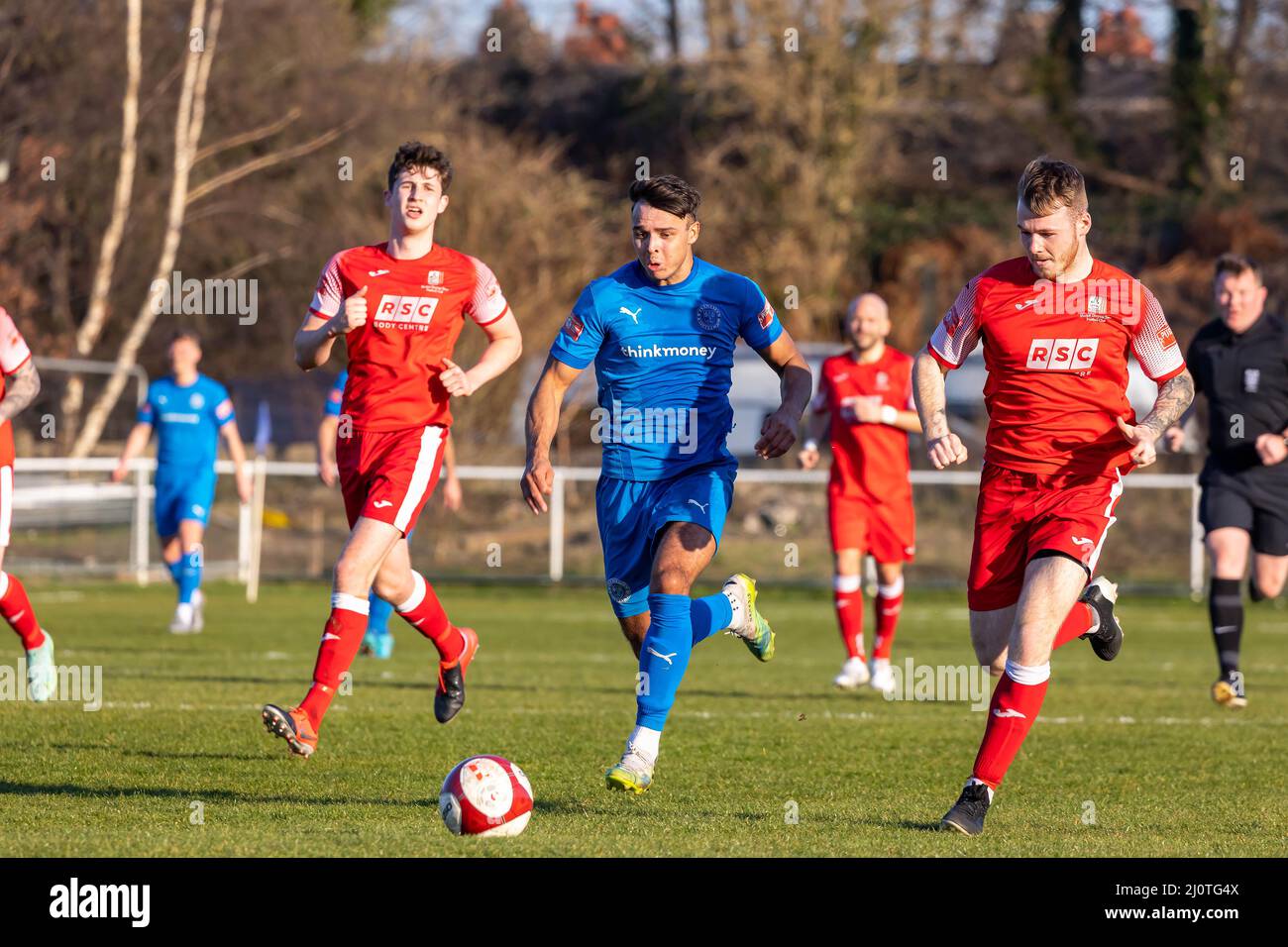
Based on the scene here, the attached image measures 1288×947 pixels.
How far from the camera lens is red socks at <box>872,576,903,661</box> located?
38.2ft

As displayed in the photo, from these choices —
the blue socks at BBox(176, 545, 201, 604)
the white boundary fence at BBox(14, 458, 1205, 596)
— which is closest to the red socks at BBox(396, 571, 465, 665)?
the blue socks at BBox(176, 545, 201, 604)

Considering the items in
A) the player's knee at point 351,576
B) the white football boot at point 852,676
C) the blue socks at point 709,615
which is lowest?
the white football boot at point 852,676

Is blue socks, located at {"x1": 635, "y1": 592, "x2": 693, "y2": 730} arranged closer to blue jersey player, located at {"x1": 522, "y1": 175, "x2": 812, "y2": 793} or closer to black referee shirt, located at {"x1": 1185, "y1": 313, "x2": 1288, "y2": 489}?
blue jersey player, located at {"x1": 522, "y1": 175, "x2": 812, "y2": 793}

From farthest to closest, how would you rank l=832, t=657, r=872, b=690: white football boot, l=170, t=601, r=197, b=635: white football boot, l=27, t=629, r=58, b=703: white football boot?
l=170, t=601, r=197, b=635: white football boot
l=832, t=657, r=872, b=690: white football boot
l=27, t=629, r=58, b=703: white football boot

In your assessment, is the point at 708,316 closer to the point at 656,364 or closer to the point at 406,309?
the point at 656,364

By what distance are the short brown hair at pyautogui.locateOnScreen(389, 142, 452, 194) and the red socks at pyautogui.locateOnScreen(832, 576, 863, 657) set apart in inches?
184

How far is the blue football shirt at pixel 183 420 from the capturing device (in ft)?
48.9

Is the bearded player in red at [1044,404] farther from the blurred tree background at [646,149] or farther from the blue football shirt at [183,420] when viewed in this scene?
the blurred tree background at [646,149]

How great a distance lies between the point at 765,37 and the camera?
3372 cm

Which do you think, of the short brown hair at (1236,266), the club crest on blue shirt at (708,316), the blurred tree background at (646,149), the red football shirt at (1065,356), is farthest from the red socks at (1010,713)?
the blurred tree background at (646,149)

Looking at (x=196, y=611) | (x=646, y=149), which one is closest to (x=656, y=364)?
(x=196, y=611)

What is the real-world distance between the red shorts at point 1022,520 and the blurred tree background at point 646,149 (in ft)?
72.8

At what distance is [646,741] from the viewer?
657cm
